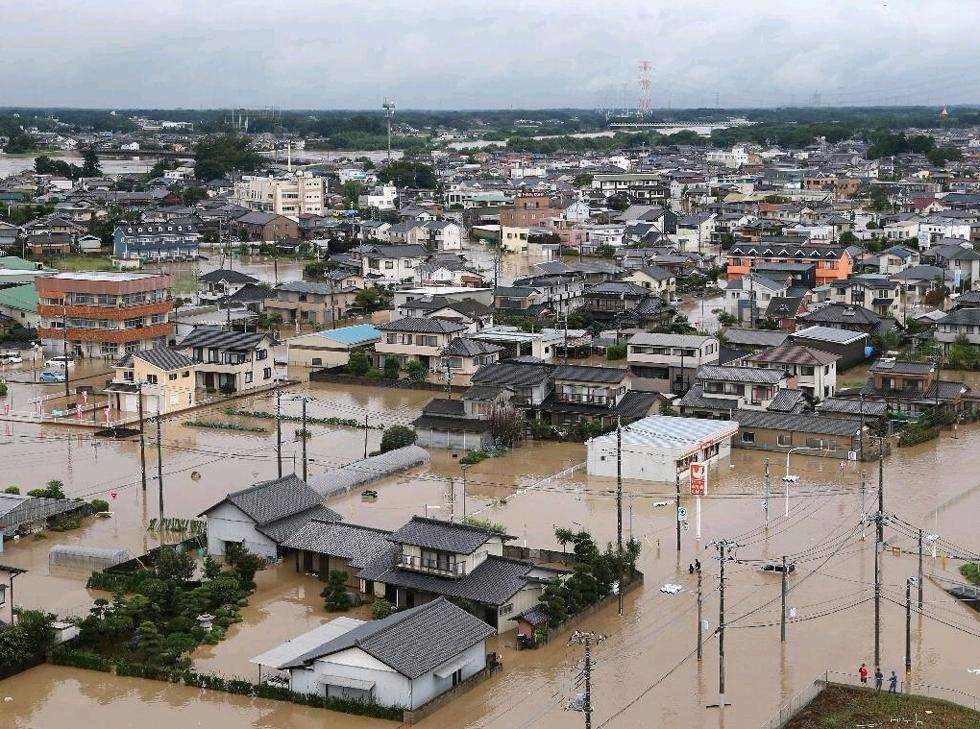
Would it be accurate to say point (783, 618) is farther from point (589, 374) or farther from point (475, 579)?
point (589, 374)

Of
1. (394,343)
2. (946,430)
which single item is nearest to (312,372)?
(394,343)

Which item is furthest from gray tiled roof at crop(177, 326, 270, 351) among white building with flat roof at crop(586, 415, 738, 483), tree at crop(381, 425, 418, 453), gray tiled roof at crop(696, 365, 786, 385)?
gray tiled roof at crop(696, 365, 786, 385)

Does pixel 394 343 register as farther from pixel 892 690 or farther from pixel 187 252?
pixel 187 252

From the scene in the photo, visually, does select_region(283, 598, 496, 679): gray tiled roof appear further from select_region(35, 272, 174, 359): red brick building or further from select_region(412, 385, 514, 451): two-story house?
select_region(35, 272, 174, 359): red brick building

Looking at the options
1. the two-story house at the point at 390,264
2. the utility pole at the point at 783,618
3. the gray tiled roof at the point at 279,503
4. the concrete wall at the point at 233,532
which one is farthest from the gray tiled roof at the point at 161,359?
the two-story house at the point at 390,264

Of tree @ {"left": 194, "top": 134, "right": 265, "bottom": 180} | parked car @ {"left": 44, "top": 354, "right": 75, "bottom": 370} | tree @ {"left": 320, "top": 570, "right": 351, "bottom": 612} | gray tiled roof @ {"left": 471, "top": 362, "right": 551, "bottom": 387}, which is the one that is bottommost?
tree @ {"left": 320, "top": 570, "right": 351, "bottom": 612}
